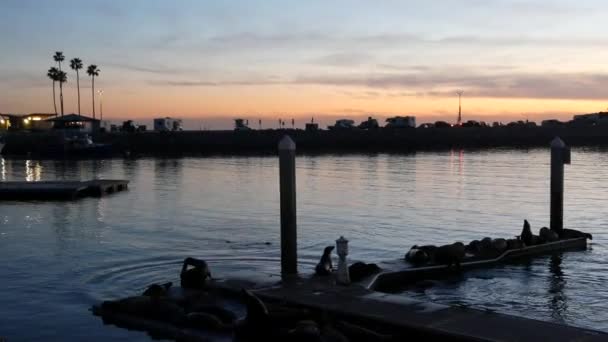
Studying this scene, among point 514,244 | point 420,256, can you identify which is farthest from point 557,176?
point 420,256

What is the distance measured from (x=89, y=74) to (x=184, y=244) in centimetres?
13506

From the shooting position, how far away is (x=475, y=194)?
144ft

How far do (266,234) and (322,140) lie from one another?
99863 millimetres

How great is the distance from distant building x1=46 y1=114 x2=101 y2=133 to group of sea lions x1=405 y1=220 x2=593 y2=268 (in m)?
95.4

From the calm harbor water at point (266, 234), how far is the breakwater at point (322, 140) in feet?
Result: 193

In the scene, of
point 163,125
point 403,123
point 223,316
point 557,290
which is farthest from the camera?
point 403,123

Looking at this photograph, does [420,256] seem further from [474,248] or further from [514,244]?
[514,244]

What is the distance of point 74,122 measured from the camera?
383 ft

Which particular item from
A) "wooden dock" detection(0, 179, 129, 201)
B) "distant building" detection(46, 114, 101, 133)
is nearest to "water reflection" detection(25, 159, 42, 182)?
"wooden dock" detection(0, 179, 129, 201)

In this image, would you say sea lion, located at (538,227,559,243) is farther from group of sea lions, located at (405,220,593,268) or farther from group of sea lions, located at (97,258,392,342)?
group of sea lions, located at (97,258,392,342)

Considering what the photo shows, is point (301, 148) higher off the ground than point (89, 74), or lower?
lower

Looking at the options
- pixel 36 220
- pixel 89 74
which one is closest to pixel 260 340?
pixel 36 220

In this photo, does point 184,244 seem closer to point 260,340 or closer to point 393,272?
point 393,272

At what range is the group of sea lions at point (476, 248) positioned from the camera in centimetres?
2047
